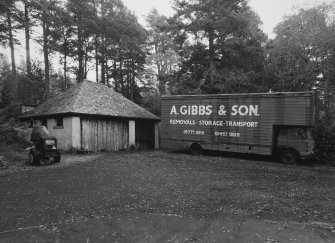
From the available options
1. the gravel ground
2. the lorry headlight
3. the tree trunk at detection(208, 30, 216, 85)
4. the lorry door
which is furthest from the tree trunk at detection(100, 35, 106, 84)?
the lorry door

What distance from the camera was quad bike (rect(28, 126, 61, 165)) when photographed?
1392 centimetres

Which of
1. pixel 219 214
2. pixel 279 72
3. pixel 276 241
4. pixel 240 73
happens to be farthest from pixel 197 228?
pixel 279 72

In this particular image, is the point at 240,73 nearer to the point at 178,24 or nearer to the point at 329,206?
the point at 178,24

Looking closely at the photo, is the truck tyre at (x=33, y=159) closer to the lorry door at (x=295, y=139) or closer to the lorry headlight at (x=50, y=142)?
the lorry headlight at (x=50, y=142)

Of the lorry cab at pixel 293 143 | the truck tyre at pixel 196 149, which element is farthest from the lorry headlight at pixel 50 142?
the lorry cab at pixel 293 143

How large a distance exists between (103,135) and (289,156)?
12.5 metres

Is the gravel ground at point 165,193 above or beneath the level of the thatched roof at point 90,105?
beneath

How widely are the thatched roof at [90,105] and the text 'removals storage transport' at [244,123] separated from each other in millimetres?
4567

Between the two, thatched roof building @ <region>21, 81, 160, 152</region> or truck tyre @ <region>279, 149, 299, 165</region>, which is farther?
thatched roof building @ <region>21, 81, 160, 152</region>

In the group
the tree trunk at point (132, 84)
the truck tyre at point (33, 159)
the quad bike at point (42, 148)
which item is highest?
the tree trunk at point (132, 84)

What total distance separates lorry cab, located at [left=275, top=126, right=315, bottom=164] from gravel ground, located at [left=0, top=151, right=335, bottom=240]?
169cm

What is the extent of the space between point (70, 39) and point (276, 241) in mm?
34209

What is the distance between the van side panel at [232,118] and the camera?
49.7ft

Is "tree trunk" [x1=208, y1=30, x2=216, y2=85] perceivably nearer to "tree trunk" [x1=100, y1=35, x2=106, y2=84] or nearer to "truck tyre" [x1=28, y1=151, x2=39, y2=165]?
"tree trunk" [x1=100, y1=35, x2=106, y2=84]
